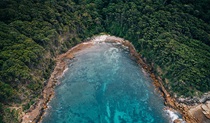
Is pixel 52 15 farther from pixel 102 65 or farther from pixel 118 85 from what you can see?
pixel 118 85

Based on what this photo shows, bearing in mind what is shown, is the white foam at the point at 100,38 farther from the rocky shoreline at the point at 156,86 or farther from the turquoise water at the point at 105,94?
the turquoise water at the point at 105,94

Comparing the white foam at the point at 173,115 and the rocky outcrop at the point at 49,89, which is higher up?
the rocky outcrop at the point at 49,89

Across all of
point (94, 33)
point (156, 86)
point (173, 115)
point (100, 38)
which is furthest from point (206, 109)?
point (94, 33)

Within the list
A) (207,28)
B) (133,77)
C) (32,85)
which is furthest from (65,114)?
(207,28)

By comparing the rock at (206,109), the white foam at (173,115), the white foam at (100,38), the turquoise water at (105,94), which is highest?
the white foam at (100,38)

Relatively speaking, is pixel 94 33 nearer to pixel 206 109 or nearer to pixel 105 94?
pixel 105 94

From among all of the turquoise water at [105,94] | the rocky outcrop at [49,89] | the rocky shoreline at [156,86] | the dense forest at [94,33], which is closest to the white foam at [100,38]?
the dense forest at [94,33]

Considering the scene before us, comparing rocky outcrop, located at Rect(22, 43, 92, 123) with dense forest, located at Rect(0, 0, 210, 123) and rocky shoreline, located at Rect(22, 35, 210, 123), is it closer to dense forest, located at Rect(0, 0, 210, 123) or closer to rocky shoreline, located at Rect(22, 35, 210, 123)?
rocky shoreline, located at Rect(22, 35, 210, 123)

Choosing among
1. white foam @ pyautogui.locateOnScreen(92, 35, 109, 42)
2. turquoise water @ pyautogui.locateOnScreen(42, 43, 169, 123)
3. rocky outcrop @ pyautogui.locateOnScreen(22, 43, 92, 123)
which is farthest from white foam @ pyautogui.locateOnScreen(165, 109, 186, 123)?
white foam @ pyautogui.locateOnScreen(92, 35, 109, 42)
